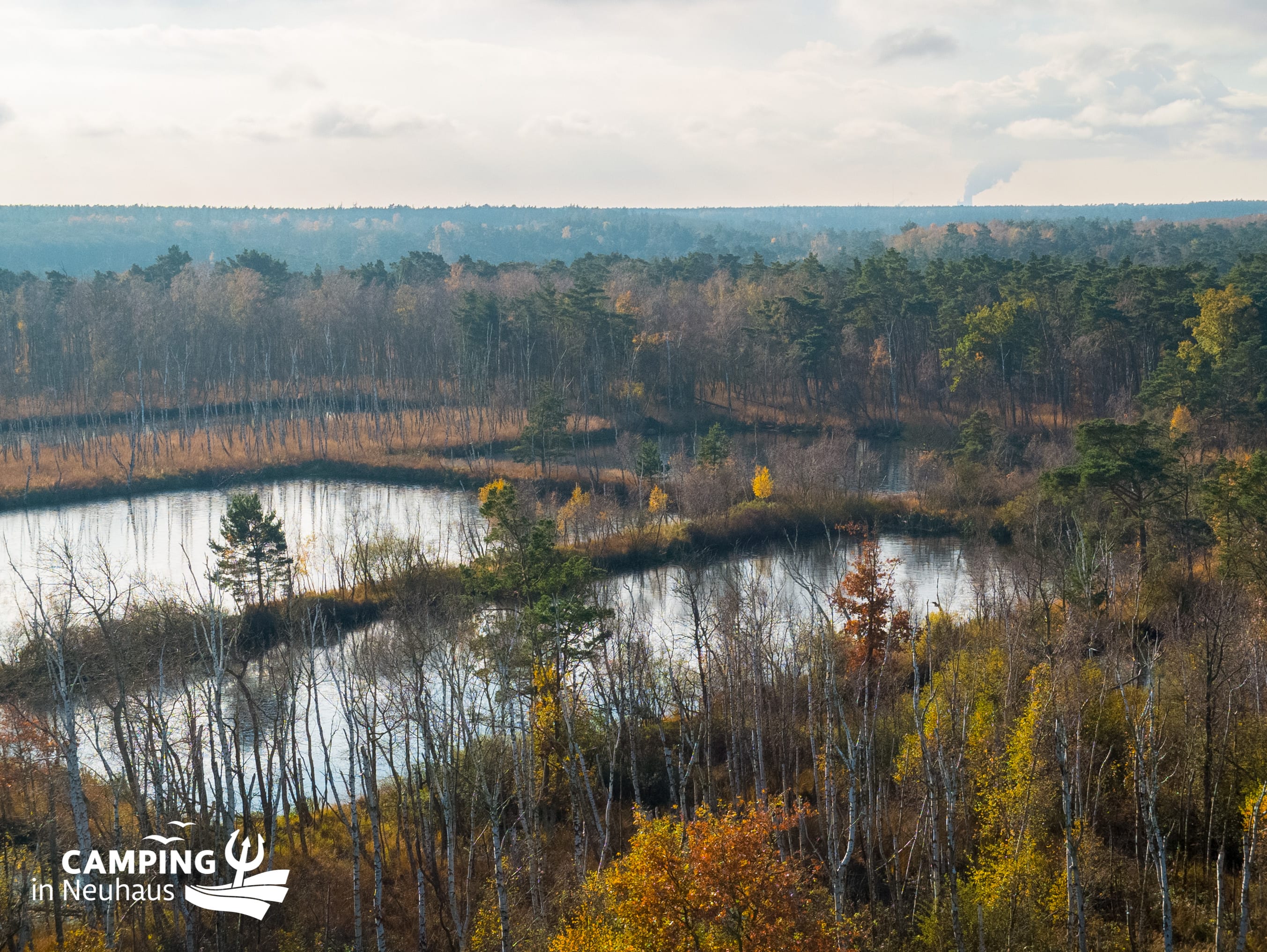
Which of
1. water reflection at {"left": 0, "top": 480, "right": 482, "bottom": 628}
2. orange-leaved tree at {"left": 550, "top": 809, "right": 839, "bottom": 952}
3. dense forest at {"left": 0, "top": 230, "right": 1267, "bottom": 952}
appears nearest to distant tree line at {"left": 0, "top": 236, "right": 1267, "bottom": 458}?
dense forest at {"left": 0, "top": 230, "right": 1267, "bottom": 952}

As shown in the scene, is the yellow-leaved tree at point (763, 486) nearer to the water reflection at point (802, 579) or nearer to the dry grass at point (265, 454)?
the water reflection at point (802, 579)

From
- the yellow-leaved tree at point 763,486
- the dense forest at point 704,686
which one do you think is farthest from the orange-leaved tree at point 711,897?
the yellow-leaved tree at point 763,486

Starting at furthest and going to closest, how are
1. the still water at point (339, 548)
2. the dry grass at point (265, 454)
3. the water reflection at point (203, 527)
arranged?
the dry grass at point (265, 454) < the water reflection at point (203, 527) < the still water at point (339, 548)

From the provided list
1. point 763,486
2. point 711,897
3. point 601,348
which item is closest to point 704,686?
point 711,897

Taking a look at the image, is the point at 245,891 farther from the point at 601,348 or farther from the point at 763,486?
the point at 601,348

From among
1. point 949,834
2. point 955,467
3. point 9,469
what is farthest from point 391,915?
point 9,469

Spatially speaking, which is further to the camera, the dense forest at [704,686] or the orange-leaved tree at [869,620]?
the orange-leaved tree at [869,620]

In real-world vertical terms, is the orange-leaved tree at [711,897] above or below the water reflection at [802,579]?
above
